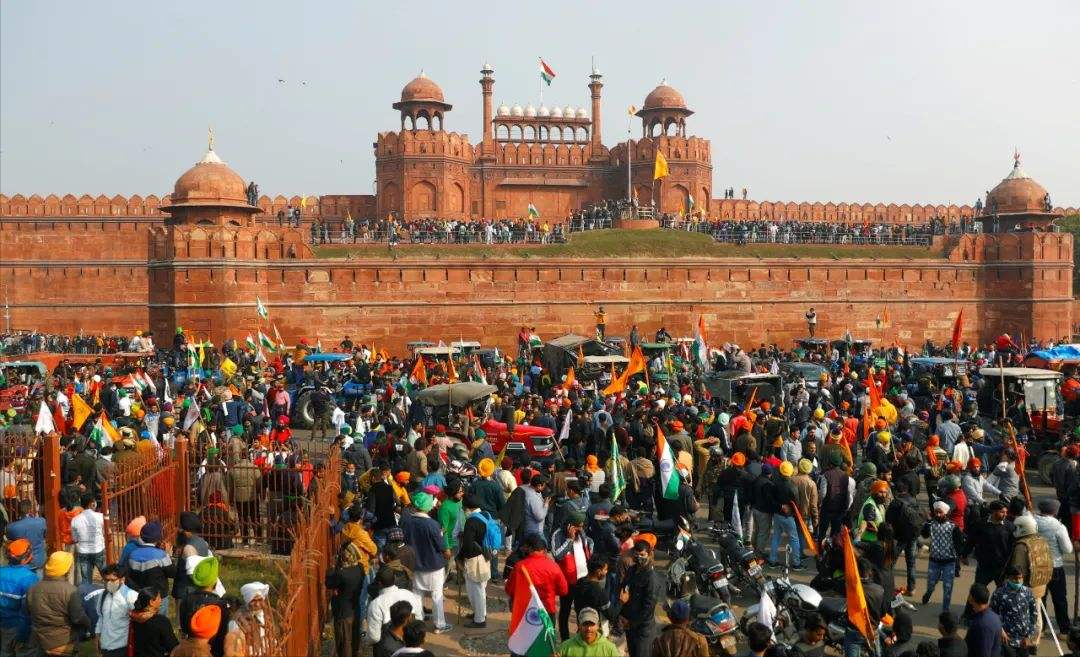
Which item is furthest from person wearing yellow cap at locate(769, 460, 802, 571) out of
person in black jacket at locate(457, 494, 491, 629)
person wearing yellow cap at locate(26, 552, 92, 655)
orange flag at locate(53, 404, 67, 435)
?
orange flag at locate(53, 404, 67, 435)

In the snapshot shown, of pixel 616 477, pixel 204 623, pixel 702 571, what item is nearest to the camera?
pixel 204 623

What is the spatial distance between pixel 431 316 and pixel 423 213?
36.7 ft

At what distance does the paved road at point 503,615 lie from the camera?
7902 millimetres

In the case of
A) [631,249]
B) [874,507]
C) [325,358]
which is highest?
[631,249]

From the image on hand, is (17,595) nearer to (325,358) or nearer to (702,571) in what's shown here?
(702,571)

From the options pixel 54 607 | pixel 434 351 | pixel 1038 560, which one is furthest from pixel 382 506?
pixel 434 351

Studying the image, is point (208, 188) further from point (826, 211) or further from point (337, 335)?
point (826, 211)

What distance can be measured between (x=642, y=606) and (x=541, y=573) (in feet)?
2.53

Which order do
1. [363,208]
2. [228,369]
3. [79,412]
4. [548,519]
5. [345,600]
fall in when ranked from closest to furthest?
[345,600] < [548,519] < [79,412] < [228,369] < [363,208]

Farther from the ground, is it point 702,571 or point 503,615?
point 702,571

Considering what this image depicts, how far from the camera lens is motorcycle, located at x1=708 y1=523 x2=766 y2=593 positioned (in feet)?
27.3

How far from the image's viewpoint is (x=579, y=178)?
145 ft

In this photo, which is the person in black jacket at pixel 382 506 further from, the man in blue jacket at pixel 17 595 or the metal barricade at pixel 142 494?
the man in blue jacket at pixel 17 595

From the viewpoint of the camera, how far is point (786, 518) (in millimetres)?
9500
